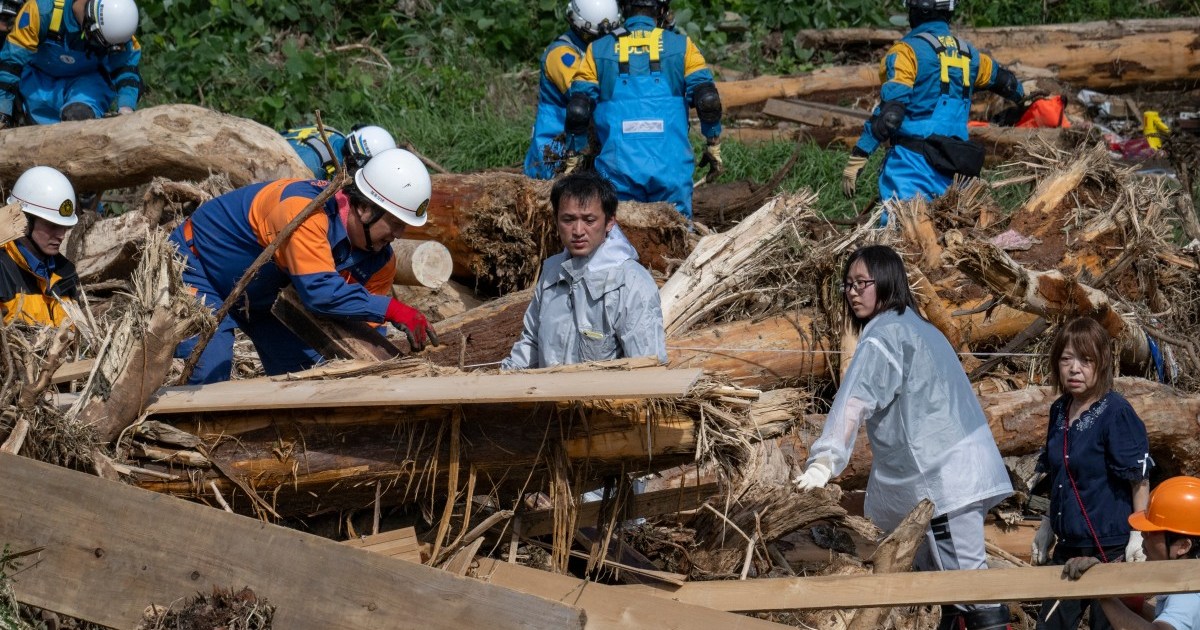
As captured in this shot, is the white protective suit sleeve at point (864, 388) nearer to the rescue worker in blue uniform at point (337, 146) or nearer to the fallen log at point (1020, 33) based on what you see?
the rescue worker in blue uniform at point (337, 146)

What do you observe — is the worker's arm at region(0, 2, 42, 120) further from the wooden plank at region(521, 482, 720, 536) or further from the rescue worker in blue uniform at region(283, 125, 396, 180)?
the wooden plank at region(521, 482, 720, 536)

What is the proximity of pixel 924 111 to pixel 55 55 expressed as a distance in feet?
18.5

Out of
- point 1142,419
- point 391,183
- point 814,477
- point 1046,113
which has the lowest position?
point 1142,419

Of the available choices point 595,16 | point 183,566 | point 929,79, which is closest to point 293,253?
point 183,566

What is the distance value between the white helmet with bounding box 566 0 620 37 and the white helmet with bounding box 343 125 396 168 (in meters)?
1.76

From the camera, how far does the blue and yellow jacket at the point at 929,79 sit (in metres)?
7.66

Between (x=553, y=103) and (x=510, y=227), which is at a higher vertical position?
(x=553, y=103)

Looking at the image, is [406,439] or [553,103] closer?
[406,439]

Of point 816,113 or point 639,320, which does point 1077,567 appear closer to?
point 639,320

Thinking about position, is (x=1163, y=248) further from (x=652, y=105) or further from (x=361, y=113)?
(x=361, y=113)

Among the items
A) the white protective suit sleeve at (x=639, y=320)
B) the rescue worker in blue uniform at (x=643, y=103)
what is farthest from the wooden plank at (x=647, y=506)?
the rescue worker in blue uniform at (x=643, y=103)

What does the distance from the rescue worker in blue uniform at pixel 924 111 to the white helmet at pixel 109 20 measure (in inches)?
186

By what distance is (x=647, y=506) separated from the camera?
4480 mm

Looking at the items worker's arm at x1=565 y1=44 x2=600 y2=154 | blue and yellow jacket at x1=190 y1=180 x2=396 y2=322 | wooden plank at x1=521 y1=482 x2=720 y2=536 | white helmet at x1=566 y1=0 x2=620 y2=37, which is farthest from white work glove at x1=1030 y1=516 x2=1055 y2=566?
white helmet at x1=566 y1=0 x2=620 y2=37
